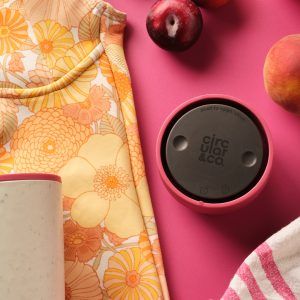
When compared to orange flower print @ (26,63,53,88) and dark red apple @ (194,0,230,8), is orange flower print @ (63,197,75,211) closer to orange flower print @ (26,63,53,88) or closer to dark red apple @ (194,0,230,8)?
orange flower print @ (26,63,53,88)

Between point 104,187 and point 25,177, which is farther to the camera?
point 104,187

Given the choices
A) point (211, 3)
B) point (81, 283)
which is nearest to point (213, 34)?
point (211, 3)

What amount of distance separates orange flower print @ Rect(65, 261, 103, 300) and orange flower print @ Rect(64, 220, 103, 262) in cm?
1

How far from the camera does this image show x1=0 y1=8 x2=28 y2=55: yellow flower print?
0.70 metres

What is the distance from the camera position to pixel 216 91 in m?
0.68

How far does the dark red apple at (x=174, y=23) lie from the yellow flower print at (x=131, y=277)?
0.26 m

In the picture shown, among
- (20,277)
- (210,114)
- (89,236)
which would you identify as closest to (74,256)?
(89,236)

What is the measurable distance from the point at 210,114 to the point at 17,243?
0.84ft

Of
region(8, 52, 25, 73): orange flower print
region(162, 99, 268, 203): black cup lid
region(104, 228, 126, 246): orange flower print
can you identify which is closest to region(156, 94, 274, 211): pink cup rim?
region(162, 99, 268, 203): black cup lid

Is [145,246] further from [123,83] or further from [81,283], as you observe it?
[123,83]

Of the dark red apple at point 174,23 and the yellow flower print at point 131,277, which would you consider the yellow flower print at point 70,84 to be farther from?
the yellow flower print at point 131,277

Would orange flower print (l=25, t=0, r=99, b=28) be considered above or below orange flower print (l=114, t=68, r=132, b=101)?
above

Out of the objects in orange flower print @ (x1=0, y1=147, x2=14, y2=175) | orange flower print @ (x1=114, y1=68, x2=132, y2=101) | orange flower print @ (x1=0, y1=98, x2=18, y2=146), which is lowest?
orange flower print @ (x1=0, y1=147, x2=14, y2=175)

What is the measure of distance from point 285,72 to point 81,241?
1.06ft
